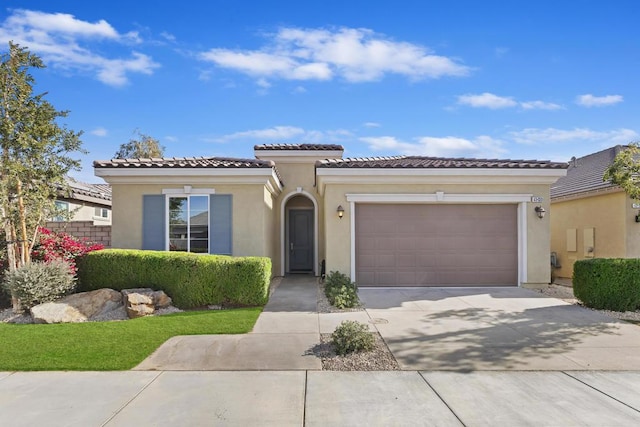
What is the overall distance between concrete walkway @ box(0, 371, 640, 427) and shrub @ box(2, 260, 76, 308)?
3858 millimetres

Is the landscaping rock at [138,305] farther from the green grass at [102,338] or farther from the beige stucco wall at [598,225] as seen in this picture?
the beige stucco wall at [598,225]

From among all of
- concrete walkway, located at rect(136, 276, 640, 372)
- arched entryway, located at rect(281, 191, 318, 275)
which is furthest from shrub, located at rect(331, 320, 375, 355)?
arched entryway, located at rect(281, 191, 318, 275)

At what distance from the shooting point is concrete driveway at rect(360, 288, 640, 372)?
5480mm

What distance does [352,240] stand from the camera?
11.3 m

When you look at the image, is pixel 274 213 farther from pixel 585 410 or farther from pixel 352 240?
pixel 585 410

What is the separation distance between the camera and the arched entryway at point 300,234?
15.6m

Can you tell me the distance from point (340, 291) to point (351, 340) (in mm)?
3742

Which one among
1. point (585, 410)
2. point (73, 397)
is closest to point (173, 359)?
point (73, 397)

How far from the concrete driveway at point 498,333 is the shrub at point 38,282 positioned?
22.9 feet

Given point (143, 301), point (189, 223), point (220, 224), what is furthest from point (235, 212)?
point (143, 301)

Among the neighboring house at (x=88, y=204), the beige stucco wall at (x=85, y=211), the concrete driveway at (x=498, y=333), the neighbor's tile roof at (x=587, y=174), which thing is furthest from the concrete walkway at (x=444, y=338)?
the beige stucco wall at (x=85, y=211)

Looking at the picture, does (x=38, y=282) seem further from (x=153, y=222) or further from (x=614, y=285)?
(x=614, y=285)

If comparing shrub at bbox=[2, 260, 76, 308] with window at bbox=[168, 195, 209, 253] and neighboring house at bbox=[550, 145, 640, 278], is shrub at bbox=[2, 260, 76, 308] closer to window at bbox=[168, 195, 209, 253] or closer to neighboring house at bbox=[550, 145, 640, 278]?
window at bbox=[168, 195, 209, 253]

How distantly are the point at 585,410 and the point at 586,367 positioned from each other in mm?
1534
